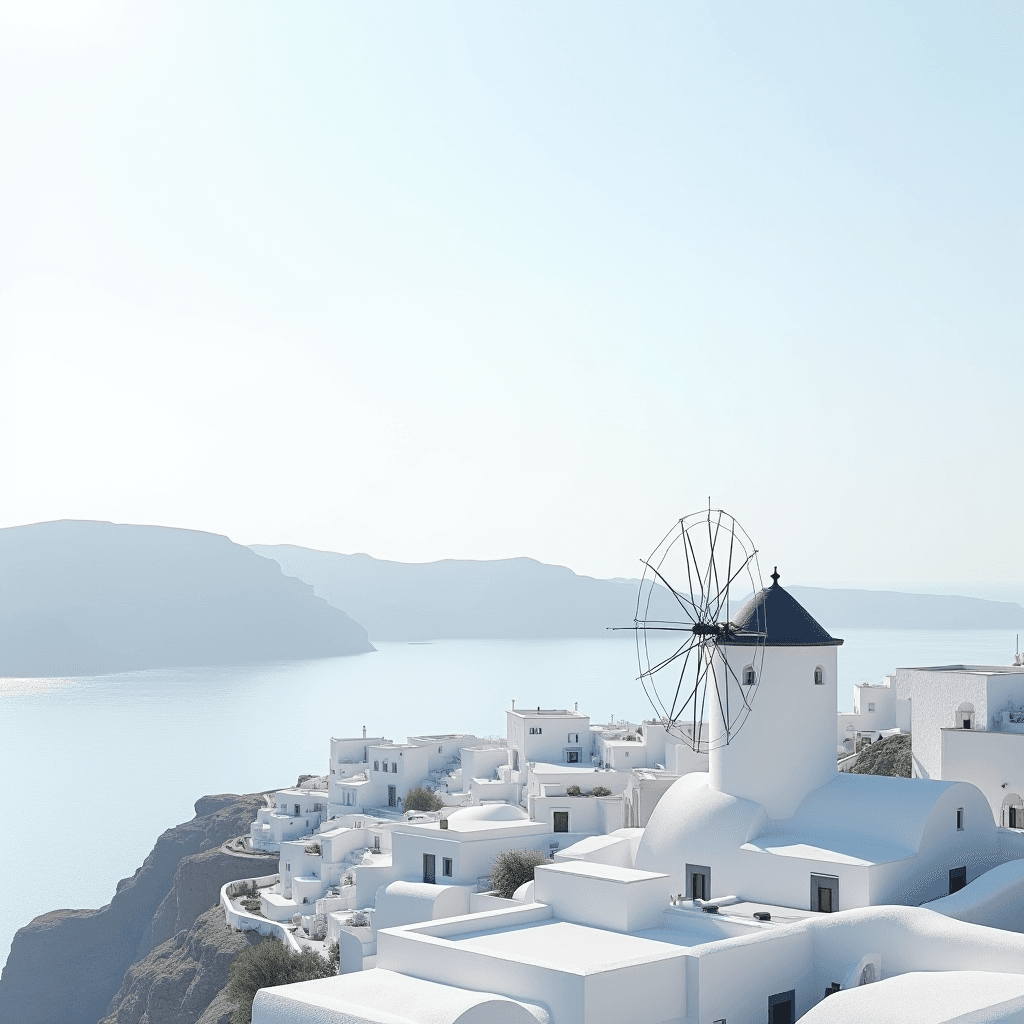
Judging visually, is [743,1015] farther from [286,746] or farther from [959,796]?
[286,746]

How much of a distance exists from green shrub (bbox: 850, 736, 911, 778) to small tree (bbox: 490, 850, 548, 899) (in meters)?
10.6

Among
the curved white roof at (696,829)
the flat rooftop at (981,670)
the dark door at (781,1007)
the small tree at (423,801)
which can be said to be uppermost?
the flat rooftop at (981,670)

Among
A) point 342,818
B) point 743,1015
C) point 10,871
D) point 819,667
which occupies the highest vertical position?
point 819,667

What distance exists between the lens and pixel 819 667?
18.3 metres

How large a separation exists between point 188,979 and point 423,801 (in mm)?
10490

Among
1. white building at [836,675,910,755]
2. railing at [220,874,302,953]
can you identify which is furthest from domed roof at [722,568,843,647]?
white building at [836,675,910,755]

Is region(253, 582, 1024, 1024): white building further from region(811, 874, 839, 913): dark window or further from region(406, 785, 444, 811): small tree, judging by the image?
region(406, 785, 444, 811): small tree

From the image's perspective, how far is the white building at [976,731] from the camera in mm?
22109

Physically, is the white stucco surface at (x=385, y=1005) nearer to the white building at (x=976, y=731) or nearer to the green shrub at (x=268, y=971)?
the white building at (x=976, y=731)

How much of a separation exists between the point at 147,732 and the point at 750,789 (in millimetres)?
124750

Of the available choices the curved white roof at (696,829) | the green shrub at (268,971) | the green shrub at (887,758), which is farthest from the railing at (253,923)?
the curved white roof at (696,829)

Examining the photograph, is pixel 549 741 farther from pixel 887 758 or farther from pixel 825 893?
pixel 825 893

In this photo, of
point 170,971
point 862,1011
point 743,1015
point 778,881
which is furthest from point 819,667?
point 170,971

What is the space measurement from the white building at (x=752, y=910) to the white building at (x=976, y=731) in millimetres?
4341
